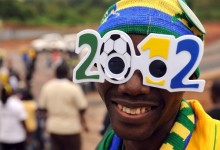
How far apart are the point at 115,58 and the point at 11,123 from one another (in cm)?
454

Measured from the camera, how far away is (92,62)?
174cm

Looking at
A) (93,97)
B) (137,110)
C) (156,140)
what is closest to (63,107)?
(156,140)

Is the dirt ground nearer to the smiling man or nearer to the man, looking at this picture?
the man

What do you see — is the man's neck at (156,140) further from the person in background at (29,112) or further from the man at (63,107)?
the person in background at (29,112)

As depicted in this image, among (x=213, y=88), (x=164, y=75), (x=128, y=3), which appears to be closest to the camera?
(x=164, y=75)

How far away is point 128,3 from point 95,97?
1141 cm

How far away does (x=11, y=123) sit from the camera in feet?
19.6

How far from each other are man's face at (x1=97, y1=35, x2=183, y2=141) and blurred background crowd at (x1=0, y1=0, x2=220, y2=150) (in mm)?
626

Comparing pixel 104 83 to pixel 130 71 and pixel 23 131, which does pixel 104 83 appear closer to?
pixel 130 71

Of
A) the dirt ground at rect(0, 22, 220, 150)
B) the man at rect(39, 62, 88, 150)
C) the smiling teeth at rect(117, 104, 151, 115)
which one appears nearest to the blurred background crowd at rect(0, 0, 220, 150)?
the dirt ground at rect(0, 22, 220, 150)

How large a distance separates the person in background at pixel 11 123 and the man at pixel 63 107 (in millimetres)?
330

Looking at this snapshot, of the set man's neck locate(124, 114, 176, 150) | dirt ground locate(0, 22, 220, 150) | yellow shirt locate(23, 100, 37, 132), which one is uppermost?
man's neck locate(124, 114, 176, 150)

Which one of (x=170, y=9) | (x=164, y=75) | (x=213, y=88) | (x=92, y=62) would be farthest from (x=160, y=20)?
(x=213, y=88)

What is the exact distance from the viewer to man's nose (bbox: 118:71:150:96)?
62.5 inches
